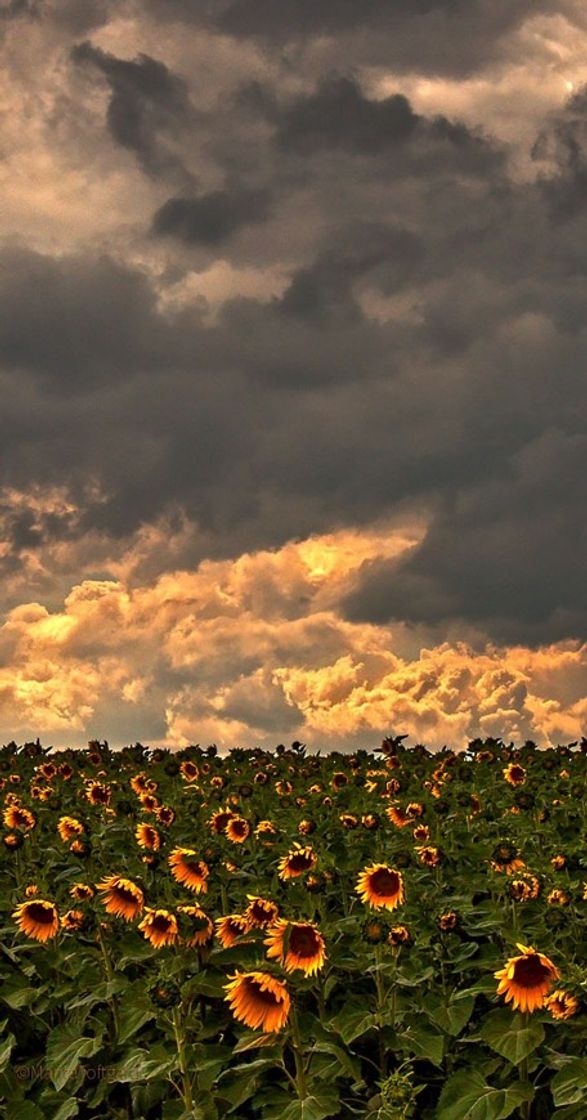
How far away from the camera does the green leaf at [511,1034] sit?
7.56 meters

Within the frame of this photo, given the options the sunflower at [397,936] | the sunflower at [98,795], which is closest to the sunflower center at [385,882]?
the sunflower at [397,936]

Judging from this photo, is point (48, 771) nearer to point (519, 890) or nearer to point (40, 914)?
point (40, 914)

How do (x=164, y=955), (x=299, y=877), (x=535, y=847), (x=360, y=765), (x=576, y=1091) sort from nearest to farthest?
(x=576, y=1091), (x=164, y=955), (x=299, y=877), (x=535, y=847), (x=360, y=765)

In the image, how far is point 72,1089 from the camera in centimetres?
902

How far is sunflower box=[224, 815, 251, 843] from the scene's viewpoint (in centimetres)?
1083

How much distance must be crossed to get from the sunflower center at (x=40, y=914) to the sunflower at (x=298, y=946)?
2560mm

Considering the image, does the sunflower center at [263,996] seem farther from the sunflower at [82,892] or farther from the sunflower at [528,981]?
the sunflower at [82,892]

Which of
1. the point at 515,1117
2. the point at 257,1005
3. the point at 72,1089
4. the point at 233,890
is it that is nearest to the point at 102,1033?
the point at 72,1089

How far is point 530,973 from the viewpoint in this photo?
7.44m

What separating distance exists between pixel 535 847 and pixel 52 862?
13.8 ft

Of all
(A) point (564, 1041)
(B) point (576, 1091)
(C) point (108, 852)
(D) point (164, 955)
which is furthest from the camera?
(C) point (108, 852)

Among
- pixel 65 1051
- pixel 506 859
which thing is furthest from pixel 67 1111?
pixel 506 859

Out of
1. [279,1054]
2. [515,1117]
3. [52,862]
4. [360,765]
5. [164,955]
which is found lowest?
[515,1117]

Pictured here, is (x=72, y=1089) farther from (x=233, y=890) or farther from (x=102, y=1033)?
(x=233, y=890)
